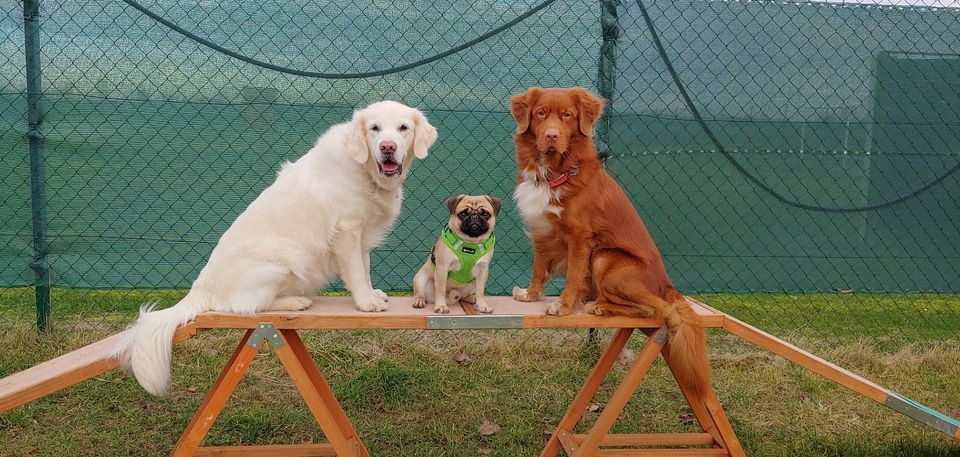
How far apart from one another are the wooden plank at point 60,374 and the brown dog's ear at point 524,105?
172 cm

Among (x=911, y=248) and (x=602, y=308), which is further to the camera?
(x=911, y=248)

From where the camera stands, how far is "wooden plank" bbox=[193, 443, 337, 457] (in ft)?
11.9

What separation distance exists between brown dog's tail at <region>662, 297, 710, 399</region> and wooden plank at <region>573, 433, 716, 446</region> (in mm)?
643

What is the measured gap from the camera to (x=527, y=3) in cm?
509

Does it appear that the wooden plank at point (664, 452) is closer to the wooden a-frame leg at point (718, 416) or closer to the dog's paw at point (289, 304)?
the wooden a-frame leg at point (718, 416)

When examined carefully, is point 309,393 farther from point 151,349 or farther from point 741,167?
point 741,167

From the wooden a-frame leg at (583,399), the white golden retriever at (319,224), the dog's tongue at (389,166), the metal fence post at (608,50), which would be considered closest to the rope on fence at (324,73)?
the metal fence post at (608,50)

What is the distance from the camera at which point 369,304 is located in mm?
3389

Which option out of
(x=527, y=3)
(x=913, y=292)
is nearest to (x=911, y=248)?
(x=913, y=292)

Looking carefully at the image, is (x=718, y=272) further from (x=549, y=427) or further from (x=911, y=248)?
(x=549, y=427)

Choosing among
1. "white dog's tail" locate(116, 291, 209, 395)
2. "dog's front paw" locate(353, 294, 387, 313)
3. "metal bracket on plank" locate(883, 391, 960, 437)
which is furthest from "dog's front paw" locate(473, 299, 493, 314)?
"metal bracket on plank" locate(883, 391, 960, 437)

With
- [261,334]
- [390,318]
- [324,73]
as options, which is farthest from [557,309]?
[324,73]

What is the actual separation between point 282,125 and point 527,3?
1.85 metres

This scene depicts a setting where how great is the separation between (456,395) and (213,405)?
1.85m
